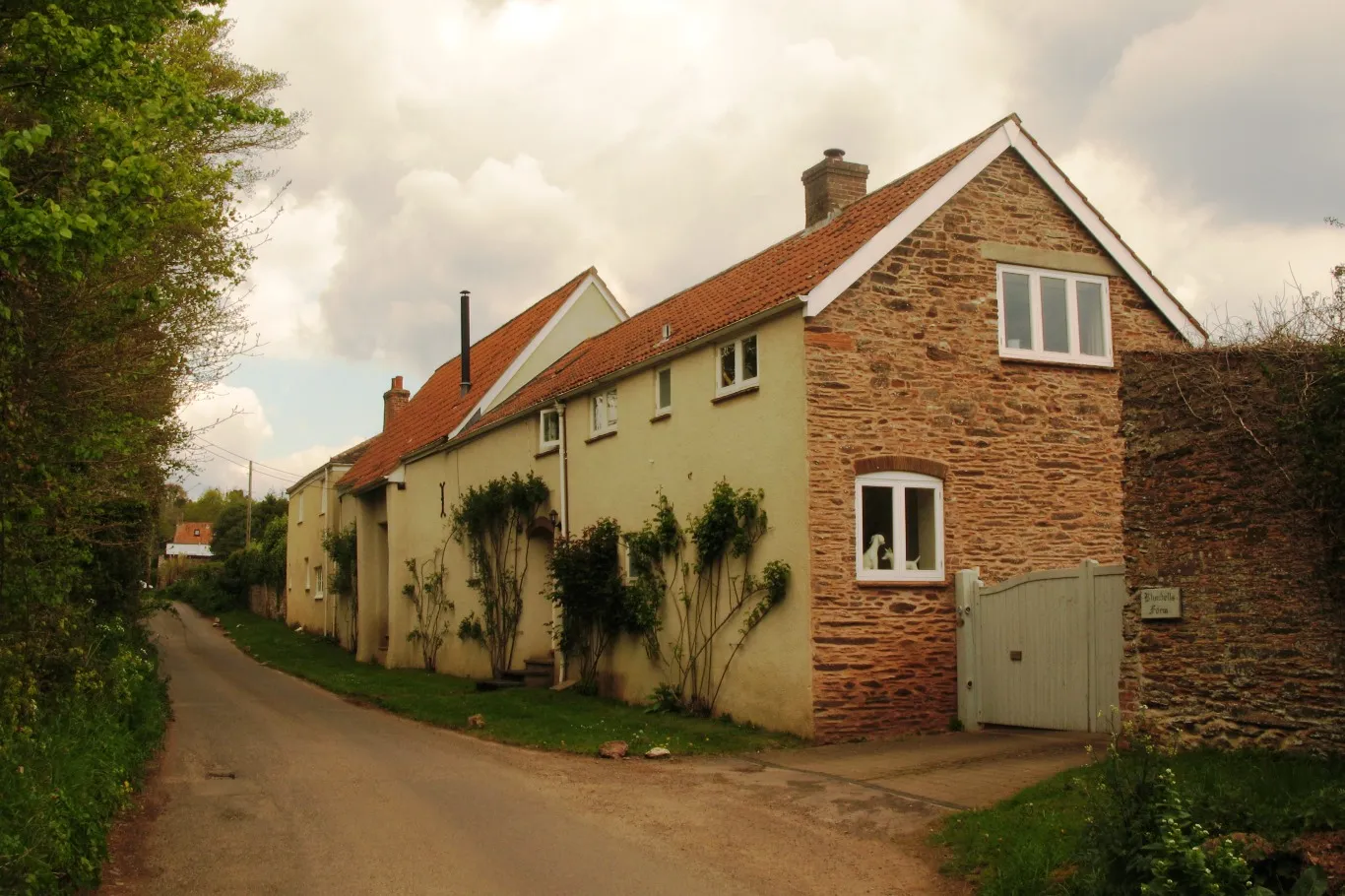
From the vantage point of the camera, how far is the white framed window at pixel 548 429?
23.2m

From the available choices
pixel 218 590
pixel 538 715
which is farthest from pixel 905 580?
pixel 218 590

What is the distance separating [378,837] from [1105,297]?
12.7 meters

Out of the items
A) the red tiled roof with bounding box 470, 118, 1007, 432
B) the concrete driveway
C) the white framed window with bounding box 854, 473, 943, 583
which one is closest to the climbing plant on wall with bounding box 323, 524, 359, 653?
the red tiled roof with bounding box 470, 118, 1007, 432

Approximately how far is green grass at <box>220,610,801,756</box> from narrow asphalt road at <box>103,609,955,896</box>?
914 millimetres

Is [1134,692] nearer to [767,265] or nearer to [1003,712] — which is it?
[1003,712]

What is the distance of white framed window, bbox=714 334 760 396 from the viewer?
1695cm

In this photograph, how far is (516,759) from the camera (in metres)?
14.6

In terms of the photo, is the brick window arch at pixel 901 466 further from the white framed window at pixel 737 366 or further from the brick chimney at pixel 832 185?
the brick chimney at pixel 832 185

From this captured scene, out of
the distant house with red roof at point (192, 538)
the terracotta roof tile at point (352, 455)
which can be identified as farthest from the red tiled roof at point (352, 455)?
the distant house with red roof at point (192, 538)

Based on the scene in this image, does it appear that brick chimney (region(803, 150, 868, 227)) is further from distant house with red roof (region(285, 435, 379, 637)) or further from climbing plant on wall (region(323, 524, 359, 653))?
distant house with red roof (region(285, 435, 379, 637))

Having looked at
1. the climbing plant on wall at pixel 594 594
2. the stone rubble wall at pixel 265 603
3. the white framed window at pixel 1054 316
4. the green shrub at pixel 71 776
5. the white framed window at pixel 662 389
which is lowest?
the stone rubble wall at pixel 265 603

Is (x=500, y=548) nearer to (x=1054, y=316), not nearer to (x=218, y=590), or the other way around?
(x=1054, y=316)

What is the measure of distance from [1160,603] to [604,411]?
1238cm

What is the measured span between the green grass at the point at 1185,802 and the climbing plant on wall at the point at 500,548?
1478cm
